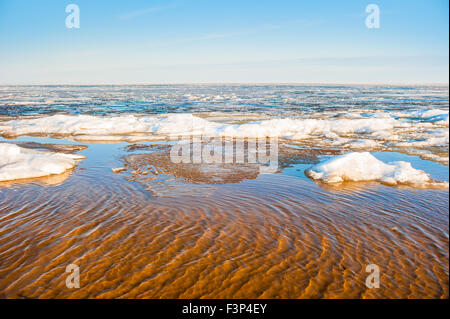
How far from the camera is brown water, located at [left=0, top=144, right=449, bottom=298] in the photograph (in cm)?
396

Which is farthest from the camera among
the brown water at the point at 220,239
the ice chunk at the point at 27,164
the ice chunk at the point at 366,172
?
the ice chunk at the point at 27,164

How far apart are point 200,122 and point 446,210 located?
45.3 feet

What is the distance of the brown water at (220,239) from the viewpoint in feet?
13.0

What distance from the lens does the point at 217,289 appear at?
3.93 metres

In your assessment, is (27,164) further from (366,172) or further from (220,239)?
(366,172)

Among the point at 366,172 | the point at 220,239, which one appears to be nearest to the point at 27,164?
the point at 220,239

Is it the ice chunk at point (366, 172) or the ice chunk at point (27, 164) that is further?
the ice chunk at point (27, 164)

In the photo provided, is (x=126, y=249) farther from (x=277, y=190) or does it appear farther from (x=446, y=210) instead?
(x=446, y=210)

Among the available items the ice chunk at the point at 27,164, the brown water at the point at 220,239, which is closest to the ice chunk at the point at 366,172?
the brown water at the point at 220,239

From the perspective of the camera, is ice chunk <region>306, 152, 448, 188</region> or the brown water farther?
ice chunk <region>306, 152, 448, 188</region>

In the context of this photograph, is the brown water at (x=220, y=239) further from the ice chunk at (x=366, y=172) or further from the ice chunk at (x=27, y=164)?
the ice chunk at (x=27, y=164)

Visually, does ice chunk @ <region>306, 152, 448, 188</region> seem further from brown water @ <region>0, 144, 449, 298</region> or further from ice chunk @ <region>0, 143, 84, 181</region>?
ice chunk @ <region>0, 143, 84, 181</region>

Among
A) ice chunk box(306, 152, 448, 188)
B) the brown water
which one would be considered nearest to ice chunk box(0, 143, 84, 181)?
the brown water

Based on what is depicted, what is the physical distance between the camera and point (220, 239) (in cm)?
516
